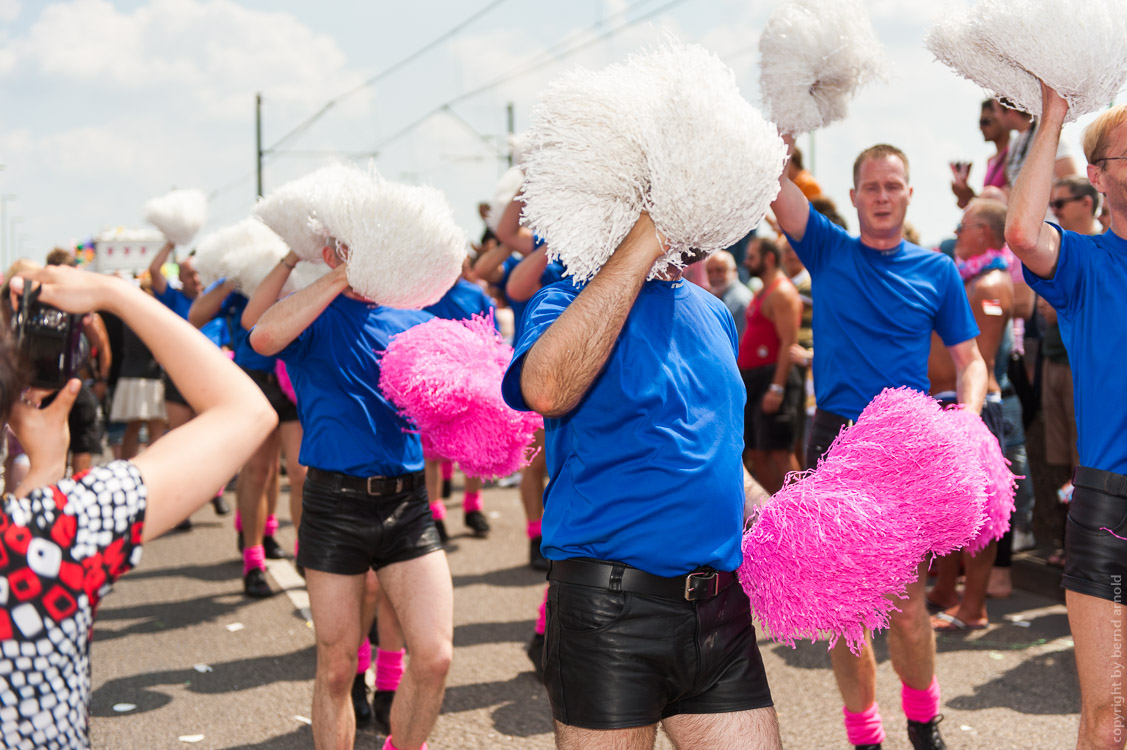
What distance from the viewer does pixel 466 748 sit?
13.0 feet

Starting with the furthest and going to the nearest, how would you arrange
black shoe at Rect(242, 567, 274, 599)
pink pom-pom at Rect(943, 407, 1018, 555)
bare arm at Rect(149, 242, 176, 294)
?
1. bare arm at Rect(149, 242, 176, 294)
2. black shoe at Rect(242, 567, 274, 599)
3. pink pom-pom at Rect(943, 407, 1018, 555)

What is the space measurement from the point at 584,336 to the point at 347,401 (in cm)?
179

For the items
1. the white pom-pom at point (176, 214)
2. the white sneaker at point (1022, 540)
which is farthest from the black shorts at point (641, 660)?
the white pom-pom at point (176, 214)

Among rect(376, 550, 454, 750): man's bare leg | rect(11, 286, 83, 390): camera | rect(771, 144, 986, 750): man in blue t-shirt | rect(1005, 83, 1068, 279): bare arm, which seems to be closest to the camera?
rect(11, 286, 83, 390): camera

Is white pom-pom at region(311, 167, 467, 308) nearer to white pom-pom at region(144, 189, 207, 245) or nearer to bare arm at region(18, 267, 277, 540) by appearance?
bare arm at region(18, 267, 277, 540)

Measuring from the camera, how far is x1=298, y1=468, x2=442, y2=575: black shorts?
340 cm

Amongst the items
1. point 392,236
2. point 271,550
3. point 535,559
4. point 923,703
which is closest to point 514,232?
point 392,236

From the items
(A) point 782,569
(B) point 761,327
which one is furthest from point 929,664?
(B) point 761,327

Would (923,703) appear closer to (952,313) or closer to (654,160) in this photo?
(952,313)

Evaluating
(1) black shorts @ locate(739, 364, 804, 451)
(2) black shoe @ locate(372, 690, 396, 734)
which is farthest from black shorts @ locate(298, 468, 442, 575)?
(1) black shorts @ locate(739, 364, 804, 451)

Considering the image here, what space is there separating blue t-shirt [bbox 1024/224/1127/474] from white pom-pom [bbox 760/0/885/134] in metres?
0.94

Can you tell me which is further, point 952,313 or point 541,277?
point 541,277

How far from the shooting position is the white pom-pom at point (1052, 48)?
238cm

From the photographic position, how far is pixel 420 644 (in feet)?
10.8
